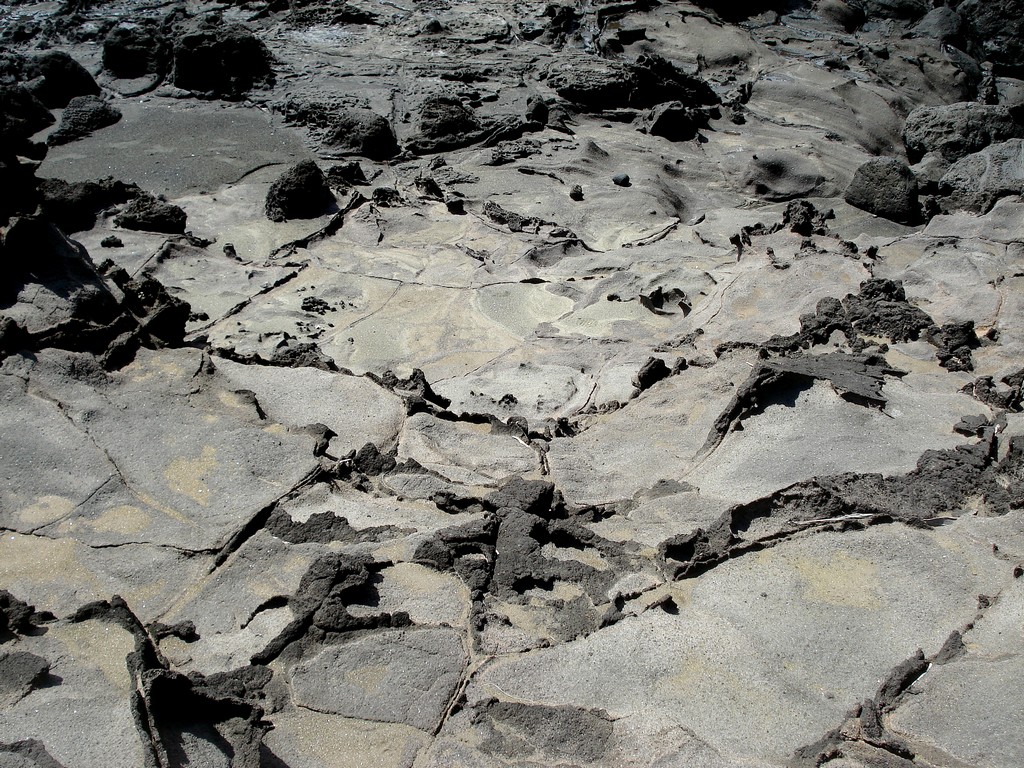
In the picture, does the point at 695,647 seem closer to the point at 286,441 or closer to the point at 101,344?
the point at 286,441

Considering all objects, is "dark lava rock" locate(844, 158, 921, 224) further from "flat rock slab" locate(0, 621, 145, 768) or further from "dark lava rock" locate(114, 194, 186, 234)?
"flat rock slab" locate(0, 621, 145, 768)

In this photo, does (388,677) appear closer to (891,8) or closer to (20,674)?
(20,674)

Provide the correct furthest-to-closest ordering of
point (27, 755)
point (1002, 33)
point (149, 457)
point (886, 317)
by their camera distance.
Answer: point (1002, 33)
point (886, 317)
point (149, 457)
point (27, 755)

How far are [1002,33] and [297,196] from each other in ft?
33.0

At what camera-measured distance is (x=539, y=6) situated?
35.6 ft

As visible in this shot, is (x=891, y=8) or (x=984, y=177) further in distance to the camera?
(x=891, y=8)

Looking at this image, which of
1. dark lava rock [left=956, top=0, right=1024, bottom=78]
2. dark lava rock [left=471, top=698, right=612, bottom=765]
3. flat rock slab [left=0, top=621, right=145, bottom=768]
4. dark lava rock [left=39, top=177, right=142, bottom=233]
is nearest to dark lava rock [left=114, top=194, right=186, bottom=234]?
dark lava rock [left=39, top=177, right=142, bottom=233]

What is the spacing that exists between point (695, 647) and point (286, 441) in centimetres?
178

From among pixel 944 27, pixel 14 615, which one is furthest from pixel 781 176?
pixel 14 615

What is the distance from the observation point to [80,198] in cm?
639

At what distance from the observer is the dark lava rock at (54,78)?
29.1 ft

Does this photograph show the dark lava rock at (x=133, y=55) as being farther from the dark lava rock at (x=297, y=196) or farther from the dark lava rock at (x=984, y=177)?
the dark lava rock at (x=984, y=177)

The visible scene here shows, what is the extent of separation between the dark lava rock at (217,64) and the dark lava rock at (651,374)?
6447 millimetres

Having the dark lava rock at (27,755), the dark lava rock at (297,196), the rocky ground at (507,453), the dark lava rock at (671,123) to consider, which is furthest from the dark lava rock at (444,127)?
the dark lava rock at (27,755)
